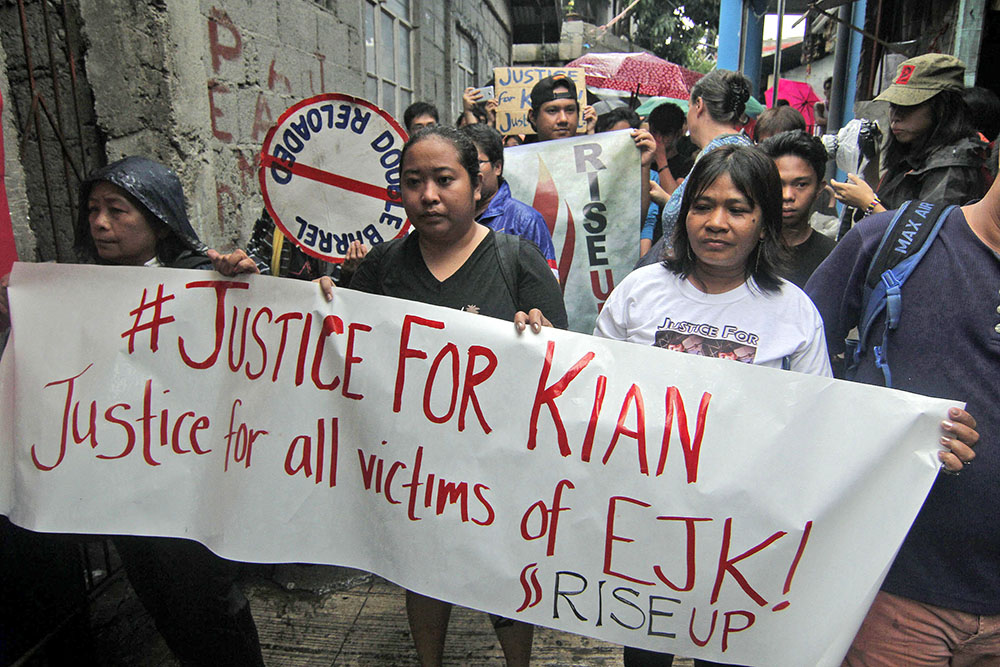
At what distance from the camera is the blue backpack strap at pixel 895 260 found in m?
1.58

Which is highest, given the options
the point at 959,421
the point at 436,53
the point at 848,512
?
the point at 436,53

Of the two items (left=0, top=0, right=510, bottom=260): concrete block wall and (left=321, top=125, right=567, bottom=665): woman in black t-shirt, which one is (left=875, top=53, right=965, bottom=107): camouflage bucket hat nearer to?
(left=321, top=125, right=567, bottom=665): woman in black t-shirt

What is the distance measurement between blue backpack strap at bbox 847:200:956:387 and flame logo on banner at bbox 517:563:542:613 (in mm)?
945

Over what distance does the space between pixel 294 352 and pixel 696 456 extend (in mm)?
1089

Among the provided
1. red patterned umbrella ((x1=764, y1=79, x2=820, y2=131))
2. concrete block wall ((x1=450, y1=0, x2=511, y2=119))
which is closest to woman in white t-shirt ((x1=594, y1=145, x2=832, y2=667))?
concrete block wall ((x1=450, y1=0, x2=511, y2=119))

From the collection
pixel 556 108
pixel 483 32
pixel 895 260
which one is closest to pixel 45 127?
pixel 556 108

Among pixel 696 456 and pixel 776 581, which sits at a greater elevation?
pixel 696 456

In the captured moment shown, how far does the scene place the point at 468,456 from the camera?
1.78 m

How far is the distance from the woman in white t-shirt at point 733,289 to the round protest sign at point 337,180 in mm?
1163

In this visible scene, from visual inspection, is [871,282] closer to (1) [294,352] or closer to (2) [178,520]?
(1) [294,352]

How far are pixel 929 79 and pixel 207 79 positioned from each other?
3374 mm

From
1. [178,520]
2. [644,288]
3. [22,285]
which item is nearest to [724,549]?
[644,288]

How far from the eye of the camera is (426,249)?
83.6 inches

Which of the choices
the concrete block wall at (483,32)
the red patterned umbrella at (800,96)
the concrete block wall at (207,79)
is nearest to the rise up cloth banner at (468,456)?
the concrete block wall at (207,79)
